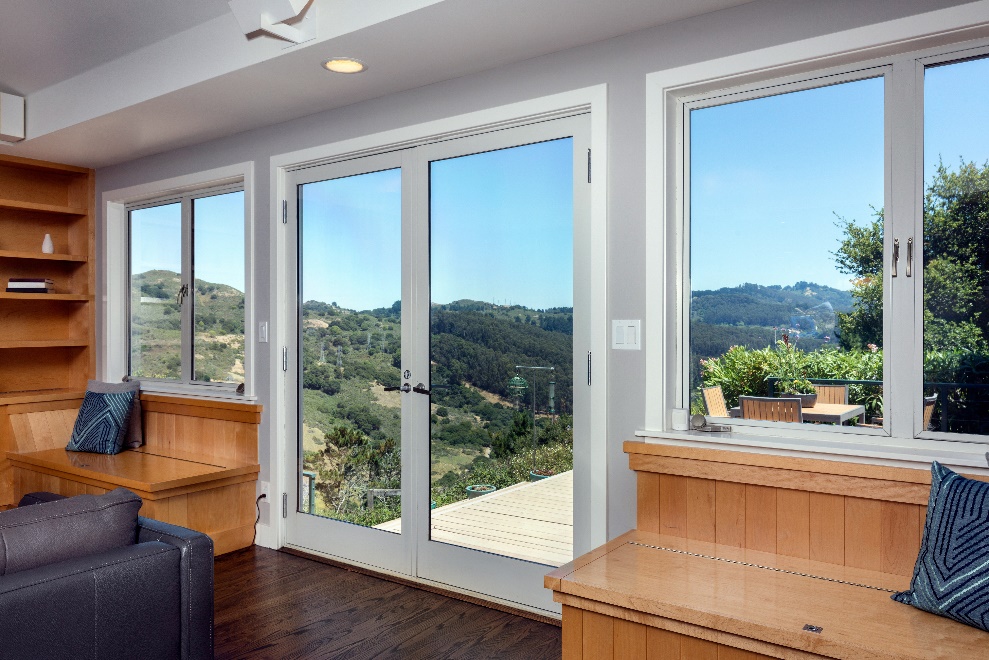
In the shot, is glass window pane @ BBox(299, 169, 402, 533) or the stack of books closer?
glass window pane @ BBox(299, 169, 402, 533)

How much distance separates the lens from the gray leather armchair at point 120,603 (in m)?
1.60

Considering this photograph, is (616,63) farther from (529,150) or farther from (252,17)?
(252,17)

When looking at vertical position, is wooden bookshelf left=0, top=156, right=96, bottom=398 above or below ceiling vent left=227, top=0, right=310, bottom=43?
below

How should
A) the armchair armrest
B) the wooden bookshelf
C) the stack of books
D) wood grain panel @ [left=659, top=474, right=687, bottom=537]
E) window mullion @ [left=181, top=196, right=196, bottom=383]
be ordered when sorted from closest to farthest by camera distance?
1. the armchair armrest
2. wood grain panel @ [left=659, top=474, right=687, bottom=537]
3. window mullion @ [left=181, top=196, right=196, bottom=383]
4. the stack of books
5. the wooden bookshelf

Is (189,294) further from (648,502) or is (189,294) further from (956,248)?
(956,248)

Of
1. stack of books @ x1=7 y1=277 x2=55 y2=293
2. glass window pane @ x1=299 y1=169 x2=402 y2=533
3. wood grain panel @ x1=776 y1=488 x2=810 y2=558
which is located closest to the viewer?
wood grain panel @ x1=776 y1=488 x2=810 y2=558

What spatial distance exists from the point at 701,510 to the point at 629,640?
0.69 metres

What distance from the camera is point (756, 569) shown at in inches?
90.8

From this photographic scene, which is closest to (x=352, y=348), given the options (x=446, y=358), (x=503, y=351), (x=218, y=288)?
(x=446, y=358)

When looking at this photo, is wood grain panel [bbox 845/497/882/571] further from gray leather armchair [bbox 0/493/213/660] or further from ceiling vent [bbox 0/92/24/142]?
ceiling vent [bbox 0/92/24/142]

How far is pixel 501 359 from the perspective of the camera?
327 centimetres

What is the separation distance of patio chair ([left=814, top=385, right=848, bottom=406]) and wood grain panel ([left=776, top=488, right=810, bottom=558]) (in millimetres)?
347

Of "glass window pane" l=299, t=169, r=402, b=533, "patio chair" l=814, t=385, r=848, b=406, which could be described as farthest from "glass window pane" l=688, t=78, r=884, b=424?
"glass window pane" l=299, t=169, r=402, b=533

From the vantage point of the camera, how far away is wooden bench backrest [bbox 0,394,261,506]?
4242 mm
